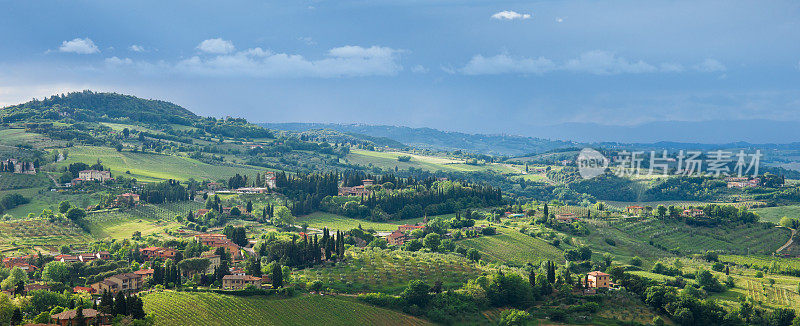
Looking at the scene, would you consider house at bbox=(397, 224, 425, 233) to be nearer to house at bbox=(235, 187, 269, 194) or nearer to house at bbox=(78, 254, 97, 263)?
house at bbox=(235, 187, 269, 194)

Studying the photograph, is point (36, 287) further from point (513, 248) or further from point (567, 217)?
point (567, 217)

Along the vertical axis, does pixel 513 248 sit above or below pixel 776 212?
below

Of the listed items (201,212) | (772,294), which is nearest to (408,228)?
(201,212)

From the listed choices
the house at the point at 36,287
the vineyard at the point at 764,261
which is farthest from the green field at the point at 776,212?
the house at the point at 36,287

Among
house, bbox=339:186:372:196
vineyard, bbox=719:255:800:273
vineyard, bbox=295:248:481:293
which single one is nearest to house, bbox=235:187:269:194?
house, bbox=339:186:372:196

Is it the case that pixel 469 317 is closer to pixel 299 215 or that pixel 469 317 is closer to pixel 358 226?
pixel 358 226

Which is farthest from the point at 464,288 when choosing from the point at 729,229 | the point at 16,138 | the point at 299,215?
the point at 16,138
